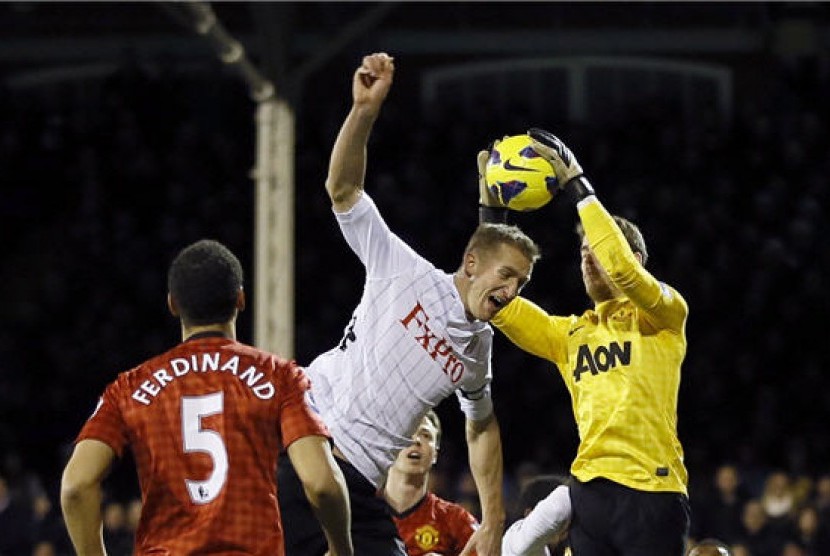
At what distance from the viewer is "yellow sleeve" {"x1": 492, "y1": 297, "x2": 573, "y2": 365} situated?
6.63 meters

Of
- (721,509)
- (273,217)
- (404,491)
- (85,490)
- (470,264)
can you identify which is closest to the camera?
(85,490)

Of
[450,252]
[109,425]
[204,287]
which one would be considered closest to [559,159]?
[204,287]

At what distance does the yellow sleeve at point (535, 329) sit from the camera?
663cm

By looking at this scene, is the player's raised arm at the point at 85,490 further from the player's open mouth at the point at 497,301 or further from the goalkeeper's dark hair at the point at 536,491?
the goalkeeper's dark hair at the point at 536,491

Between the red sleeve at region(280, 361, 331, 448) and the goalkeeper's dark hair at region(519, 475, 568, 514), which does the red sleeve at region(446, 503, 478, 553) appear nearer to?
the goalkeeper's dark hair at region(519, 475, 568, 514)

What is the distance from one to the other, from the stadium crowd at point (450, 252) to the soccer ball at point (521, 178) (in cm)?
752

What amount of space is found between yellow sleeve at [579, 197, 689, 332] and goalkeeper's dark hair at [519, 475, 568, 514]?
156 cm

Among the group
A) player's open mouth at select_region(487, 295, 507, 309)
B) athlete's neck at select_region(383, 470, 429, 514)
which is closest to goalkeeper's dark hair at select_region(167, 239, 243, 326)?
player's open mouth at select_region(487, 295, 507, 309)

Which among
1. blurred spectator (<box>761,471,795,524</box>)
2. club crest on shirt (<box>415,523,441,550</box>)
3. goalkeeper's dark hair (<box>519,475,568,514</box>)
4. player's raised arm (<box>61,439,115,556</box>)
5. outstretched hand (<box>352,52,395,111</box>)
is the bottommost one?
blurred spectator (<box>761,471,795,524</box>)

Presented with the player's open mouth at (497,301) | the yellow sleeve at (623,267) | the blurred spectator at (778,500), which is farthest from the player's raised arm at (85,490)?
the blurred spectator at (778,500)

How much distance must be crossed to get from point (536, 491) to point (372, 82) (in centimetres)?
263

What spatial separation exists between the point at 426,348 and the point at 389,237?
0.40 m

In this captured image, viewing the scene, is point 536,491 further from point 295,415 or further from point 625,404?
point 295,415

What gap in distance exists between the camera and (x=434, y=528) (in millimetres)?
7797
